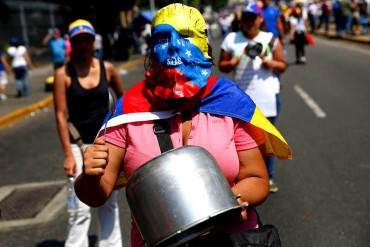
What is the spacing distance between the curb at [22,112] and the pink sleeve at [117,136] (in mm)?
8961

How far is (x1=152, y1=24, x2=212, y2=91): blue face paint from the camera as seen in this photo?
203cm

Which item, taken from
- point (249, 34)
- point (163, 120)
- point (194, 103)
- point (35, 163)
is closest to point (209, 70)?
point (194, 103)

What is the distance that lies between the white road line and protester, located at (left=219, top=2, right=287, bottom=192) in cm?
417

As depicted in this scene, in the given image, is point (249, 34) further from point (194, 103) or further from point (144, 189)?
point (144, 189)

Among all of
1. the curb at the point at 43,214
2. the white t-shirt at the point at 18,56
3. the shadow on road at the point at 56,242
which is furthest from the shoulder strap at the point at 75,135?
→ the white t-shirt at the point at 18,56

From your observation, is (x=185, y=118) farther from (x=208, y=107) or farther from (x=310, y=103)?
(x=310, y=103)

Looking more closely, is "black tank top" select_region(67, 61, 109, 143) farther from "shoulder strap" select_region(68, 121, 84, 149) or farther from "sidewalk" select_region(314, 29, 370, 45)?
"sidewalk" select_region(314, 29, 370, 45)

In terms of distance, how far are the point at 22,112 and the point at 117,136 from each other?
10.0 metres

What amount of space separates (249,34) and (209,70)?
290 centimetres

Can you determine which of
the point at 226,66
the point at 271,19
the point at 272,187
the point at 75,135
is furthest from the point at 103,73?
the point at 271,19

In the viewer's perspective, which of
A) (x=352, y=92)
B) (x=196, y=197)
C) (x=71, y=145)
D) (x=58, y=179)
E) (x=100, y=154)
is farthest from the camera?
(x=352, y=92)

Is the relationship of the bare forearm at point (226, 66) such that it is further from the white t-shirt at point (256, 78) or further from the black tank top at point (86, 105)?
the black tank top at point (86, 105)

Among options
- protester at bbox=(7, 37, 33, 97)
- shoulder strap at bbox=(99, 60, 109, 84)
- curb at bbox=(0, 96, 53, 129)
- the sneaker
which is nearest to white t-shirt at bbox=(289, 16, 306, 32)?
curb at bbox=(0, 96, 53, 129)

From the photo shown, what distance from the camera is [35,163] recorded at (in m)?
7.18
